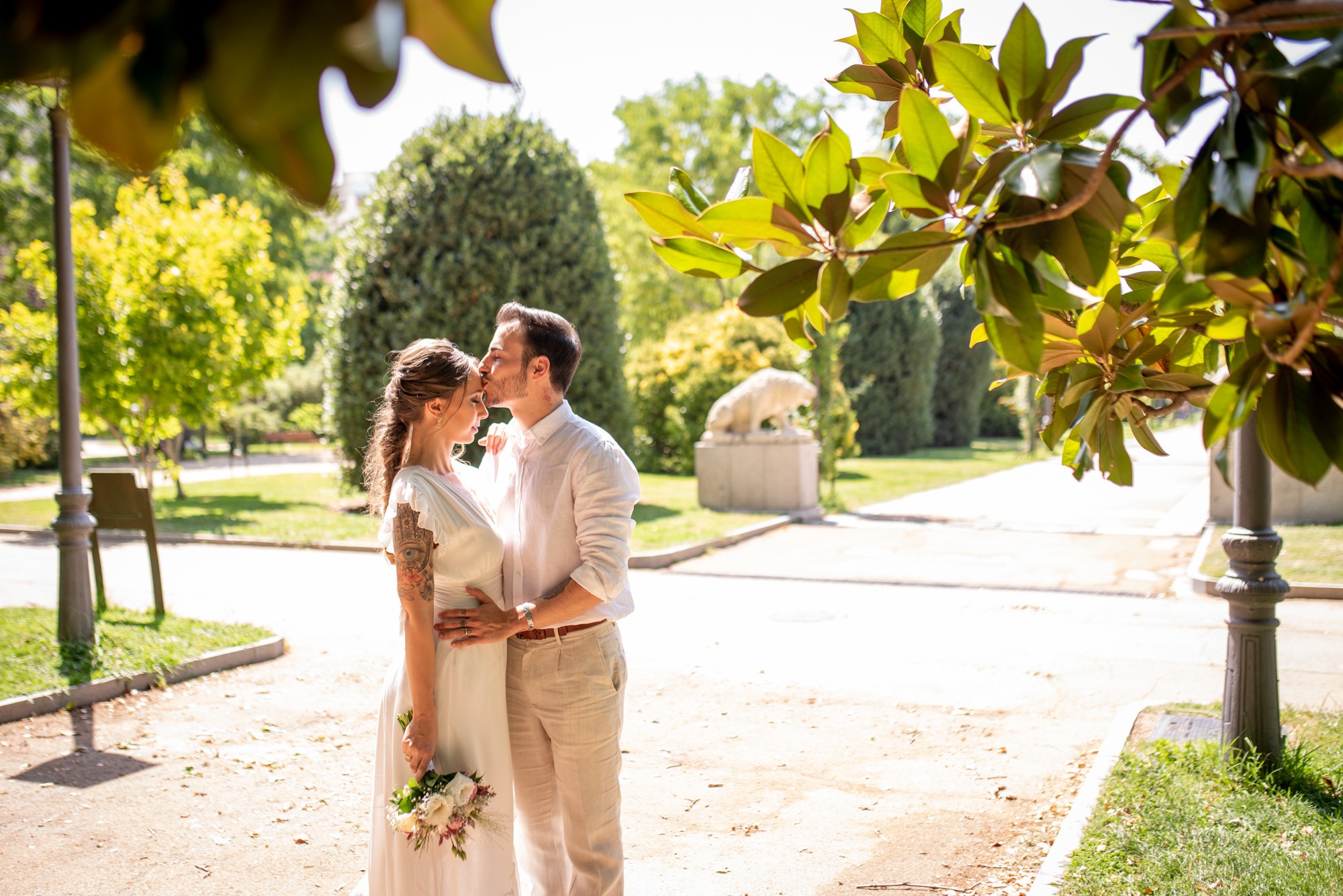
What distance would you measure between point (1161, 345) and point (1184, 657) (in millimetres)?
6183

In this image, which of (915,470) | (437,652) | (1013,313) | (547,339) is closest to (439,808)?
(437,652)

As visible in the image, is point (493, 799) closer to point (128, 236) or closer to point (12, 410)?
point (128, 236)

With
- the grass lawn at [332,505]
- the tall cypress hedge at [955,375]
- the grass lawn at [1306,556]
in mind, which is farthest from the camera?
the tall cypress hedge at [955,375]

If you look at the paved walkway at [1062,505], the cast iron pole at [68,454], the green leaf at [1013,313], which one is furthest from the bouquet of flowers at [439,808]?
the paved walkway at [1062,505]

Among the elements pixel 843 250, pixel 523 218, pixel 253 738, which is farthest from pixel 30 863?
pixel 523 218

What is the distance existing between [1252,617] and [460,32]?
16.8ft

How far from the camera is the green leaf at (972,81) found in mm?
1582

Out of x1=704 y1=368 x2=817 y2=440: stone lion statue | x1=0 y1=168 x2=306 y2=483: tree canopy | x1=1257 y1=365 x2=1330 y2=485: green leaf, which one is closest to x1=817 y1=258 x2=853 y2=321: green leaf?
x1=1257 y1=365 x2=1330 y2=485: green leaf

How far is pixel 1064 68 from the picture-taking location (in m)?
1.50

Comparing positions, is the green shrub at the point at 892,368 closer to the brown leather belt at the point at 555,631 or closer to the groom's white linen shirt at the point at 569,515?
the groom's white linen shirt at the point at 569,515

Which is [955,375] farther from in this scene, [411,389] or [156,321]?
[411,389]

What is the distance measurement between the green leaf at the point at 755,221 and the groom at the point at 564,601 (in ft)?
5.73

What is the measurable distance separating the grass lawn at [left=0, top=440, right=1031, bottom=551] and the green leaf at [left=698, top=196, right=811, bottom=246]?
10.7m

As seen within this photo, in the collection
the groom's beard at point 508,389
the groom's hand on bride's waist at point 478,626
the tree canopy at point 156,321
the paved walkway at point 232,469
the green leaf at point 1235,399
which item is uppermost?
the tree canopy at point 156,321
